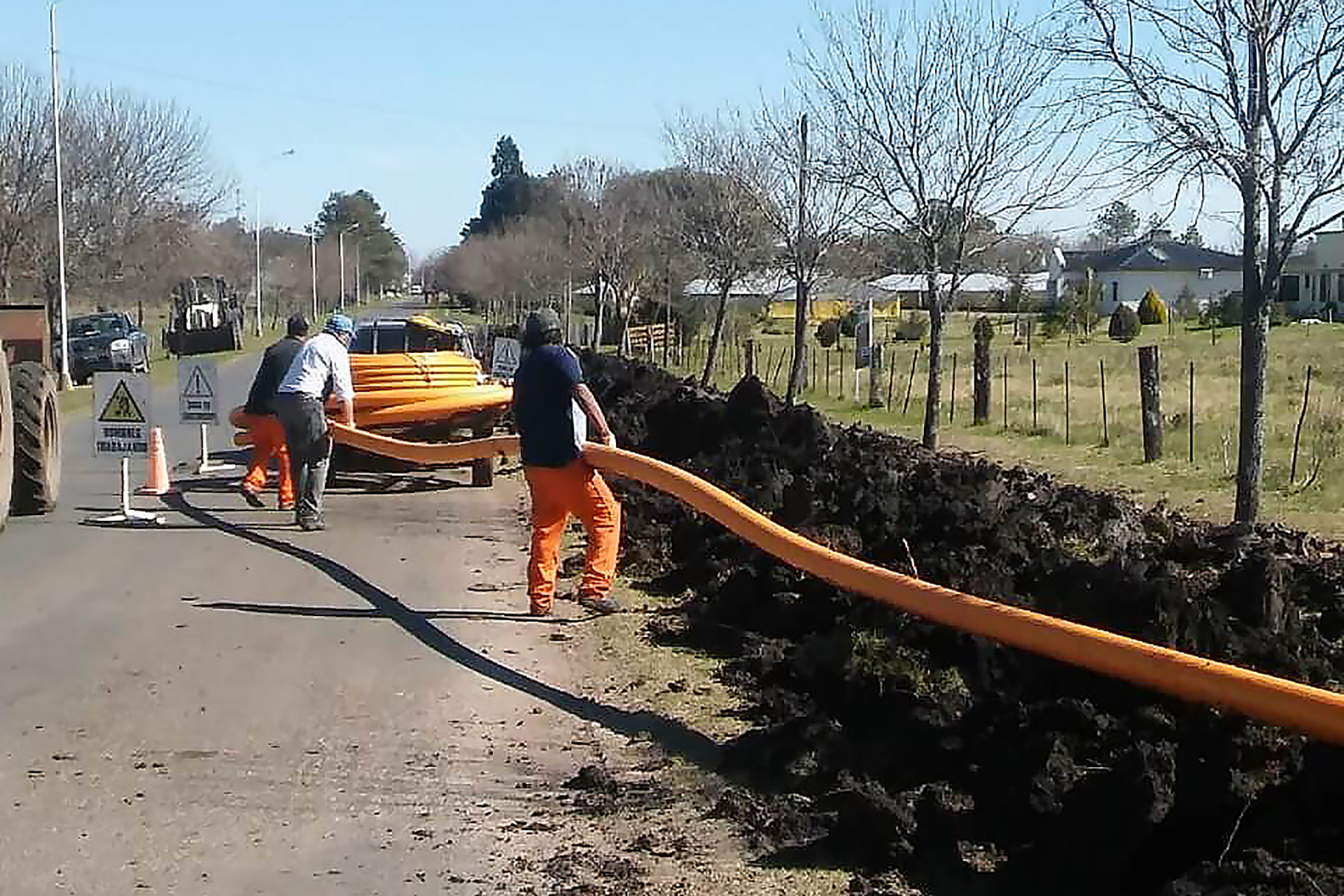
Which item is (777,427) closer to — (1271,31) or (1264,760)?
(1271,31)

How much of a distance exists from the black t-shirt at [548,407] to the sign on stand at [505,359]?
1378 cm

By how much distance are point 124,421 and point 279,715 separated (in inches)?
332

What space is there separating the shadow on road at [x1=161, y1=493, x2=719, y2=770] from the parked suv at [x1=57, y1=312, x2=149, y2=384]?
31117 mm

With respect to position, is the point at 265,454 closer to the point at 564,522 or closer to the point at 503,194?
the point at 564,522

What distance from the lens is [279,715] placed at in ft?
29.2

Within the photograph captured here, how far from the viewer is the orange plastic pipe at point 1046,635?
5.44 meters

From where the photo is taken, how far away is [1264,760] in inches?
228

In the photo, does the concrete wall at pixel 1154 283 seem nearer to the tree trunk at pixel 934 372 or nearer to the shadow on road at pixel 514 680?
the tree trunk at pixel 934 372

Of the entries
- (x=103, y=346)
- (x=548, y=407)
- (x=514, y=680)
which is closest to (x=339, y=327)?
(x=548, y=407)

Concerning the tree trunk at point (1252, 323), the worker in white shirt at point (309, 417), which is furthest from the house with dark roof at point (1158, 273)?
the tree trunk at point (1252, 323)

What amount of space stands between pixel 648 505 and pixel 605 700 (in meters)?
6.07

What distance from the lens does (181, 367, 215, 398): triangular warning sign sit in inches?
722

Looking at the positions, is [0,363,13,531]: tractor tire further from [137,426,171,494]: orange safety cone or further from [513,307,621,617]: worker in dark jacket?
[513,307,621,617]: worker in dark jacket

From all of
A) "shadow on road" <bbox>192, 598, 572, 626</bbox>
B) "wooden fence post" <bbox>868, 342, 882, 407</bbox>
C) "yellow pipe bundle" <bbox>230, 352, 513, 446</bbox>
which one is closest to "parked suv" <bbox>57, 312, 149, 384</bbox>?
"wooden fence post" <bbox>868, 342, 882, 407</bbox>
